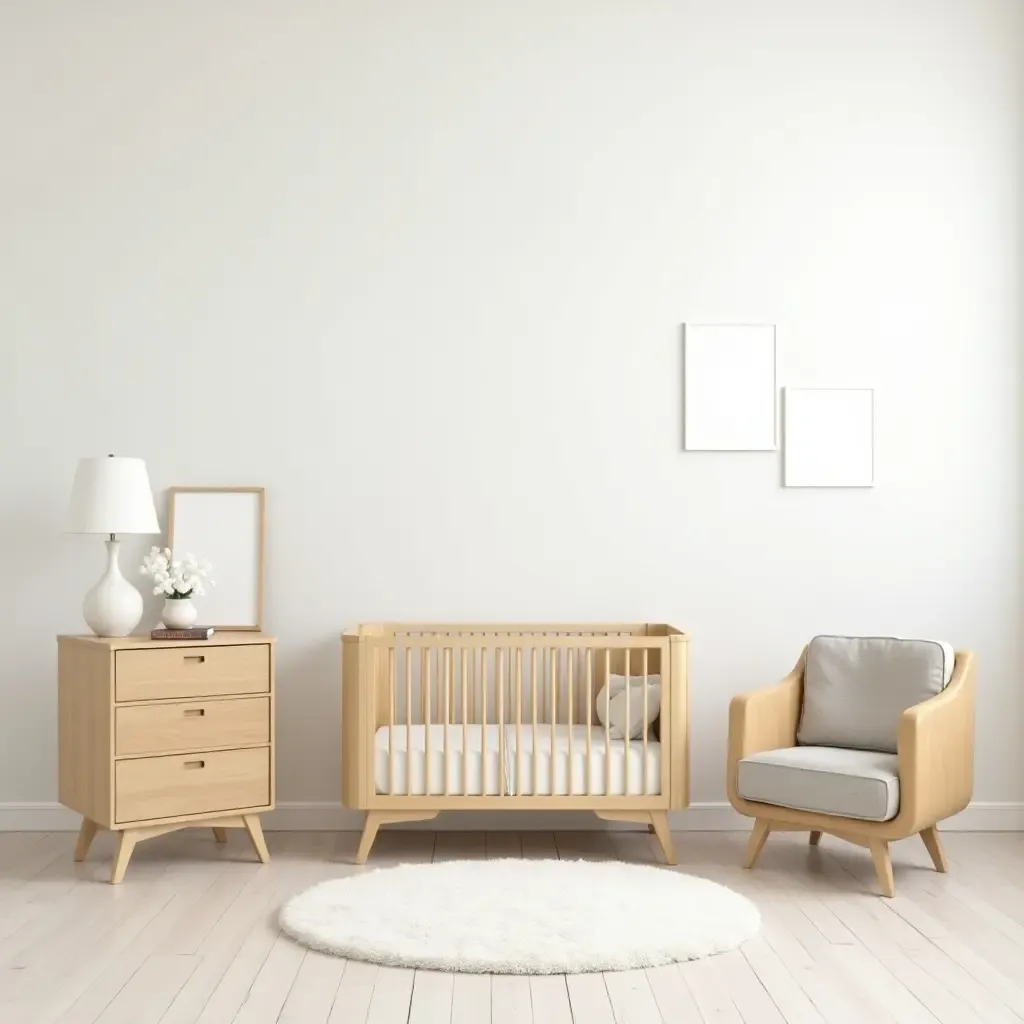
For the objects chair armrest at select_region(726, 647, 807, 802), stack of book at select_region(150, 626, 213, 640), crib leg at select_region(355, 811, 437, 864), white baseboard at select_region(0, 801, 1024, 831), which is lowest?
white baseboard at select_region(0, 801, 1024, 831)

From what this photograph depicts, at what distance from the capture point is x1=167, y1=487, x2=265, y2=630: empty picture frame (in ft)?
13.0

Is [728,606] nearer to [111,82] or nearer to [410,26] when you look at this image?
[410,26]

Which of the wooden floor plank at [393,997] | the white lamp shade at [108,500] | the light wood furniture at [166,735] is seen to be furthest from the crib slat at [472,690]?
the wooden floor plank at [393,997]

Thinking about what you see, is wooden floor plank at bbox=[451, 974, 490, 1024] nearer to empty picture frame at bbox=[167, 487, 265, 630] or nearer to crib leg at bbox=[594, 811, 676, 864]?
crib leg at bbox=[594, 811, 676, 864]

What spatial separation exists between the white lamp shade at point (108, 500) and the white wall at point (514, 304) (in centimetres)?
37

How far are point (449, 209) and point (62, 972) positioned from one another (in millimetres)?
2639

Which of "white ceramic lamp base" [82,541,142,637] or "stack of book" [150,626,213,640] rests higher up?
"white ceramic lamp base" [82,541,142,637]

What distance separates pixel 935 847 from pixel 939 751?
323 millimetres

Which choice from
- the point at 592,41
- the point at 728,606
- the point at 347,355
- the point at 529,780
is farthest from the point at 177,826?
the point at 592,41

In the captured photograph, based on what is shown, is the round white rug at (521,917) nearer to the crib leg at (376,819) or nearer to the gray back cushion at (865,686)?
the crib leg at (376,819)

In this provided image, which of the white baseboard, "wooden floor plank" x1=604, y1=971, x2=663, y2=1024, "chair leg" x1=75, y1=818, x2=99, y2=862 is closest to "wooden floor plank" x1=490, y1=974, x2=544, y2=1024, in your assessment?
"wooden floor plank" x1=604, y1=971, x2=663, y2=1024

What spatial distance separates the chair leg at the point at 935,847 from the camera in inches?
136

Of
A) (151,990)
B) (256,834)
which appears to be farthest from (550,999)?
(256,834)

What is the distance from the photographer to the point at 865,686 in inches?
144
